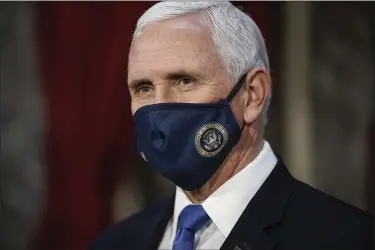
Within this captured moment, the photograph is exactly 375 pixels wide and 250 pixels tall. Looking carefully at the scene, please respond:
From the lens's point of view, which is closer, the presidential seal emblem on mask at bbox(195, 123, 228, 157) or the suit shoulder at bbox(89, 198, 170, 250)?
the presidential seal emblem on mask at bbox(195, 123, 228, 157)

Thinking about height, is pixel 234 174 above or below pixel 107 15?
below

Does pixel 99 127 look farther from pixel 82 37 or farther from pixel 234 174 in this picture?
pixel 234 174

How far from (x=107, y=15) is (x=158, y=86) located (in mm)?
529

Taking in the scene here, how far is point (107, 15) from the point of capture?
5.41 feet

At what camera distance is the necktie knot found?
1.23 meters

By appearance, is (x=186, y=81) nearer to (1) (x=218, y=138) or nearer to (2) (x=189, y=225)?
(1) (x=218, y=138)

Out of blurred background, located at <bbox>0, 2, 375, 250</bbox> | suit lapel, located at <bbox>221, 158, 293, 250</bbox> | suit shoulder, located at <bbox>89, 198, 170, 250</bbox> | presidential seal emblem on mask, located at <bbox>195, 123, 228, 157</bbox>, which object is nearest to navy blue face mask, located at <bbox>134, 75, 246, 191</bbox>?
presidential seal emblem on mask, located at <bbox>195, 123, 228, 157</bbox>

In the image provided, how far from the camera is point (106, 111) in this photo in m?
1.65

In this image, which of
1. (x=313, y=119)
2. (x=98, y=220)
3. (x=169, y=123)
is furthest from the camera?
(x=98, y=220)

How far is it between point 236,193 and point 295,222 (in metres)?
0.12

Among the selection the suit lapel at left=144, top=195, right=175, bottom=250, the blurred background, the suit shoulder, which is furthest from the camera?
the blurred background

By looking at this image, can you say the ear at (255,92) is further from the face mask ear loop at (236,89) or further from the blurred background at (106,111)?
the blurred background at (106,111)

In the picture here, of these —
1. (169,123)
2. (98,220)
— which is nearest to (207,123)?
(169,123)

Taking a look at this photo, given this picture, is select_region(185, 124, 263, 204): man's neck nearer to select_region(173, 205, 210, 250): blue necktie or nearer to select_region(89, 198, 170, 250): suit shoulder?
select_region(173, 205, 210, 250): blue necktie
